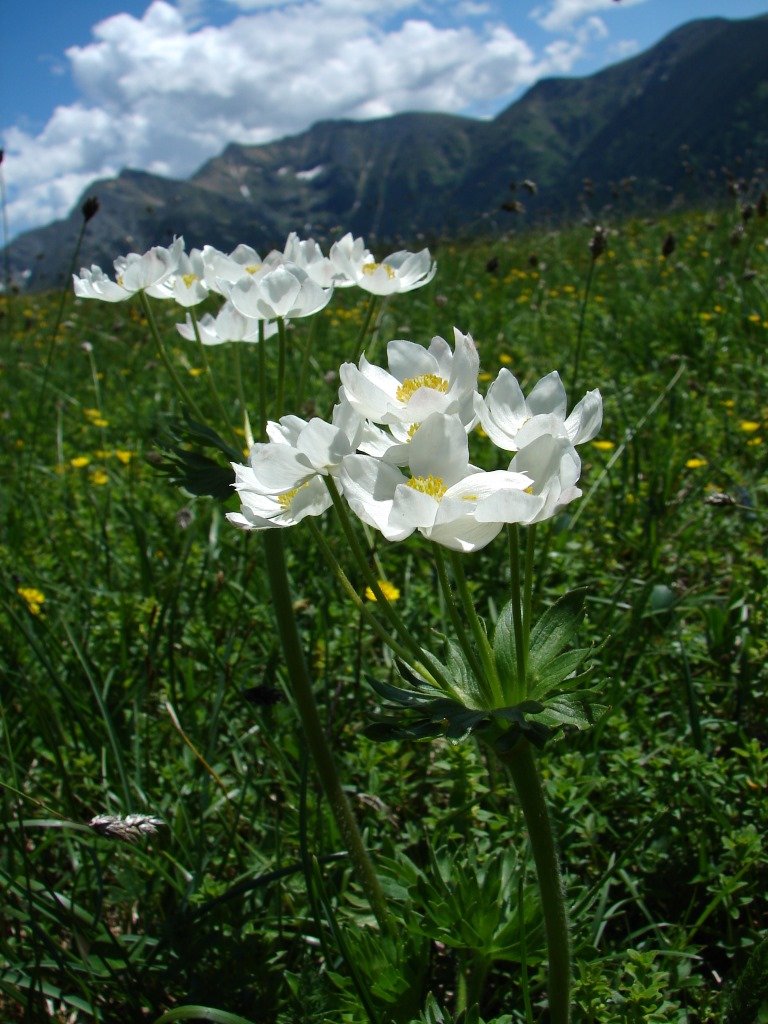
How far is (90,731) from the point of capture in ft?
7.01

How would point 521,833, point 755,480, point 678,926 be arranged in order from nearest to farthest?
point 678,926 < point 521,833 < point 755,480

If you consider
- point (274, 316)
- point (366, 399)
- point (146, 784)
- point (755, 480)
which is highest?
point (274, 316)

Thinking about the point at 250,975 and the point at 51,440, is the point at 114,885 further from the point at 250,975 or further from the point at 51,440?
the point at 51,440

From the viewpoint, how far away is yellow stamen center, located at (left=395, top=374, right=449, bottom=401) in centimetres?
133

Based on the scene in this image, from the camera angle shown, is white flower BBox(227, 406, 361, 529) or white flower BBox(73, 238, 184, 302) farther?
white flower BBox(73, 238, 184, 302)

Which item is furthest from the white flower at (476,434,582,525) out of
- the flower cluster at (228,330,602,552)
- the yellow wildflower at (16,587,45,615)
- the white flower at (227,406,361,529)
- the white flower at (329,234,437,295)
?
the yellow wildflower at (16,587,45,615)

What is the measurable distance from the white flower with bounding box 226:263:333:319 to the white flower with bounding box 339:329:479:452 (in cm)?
36

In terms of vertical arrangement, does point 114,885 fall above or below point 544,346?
below

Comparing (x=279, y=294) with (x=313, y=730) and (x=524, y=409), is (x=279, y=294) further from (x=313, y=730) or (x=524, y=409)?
(x=313, y=730)

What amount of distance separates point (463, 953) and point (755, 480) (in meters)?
2.21

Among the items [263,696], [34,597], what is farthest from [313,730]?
[34,597]

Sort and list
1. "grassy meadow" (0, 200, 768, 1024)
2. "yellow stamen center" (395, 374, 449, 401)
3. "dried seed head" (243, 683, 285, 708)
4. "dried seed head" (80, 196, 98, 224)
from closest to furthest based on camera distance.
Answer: "yellow stamen center" (395, 374, 449, 401) < "grassy meadow" (0, 200, 768, 1024) < "dried seed head" (243, 683, 285, 708) < "dried seed head" (80, 196, 98, 224)

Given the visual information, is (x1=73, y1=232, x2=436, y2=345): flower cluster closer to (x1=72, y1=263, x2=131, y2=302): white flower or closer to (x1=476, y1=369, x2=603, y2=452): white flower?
(x1=72, y1=263, x2=131, y2=302): white flower

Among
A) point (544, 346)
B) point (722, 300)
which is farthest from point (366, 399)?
point (722, 300)
